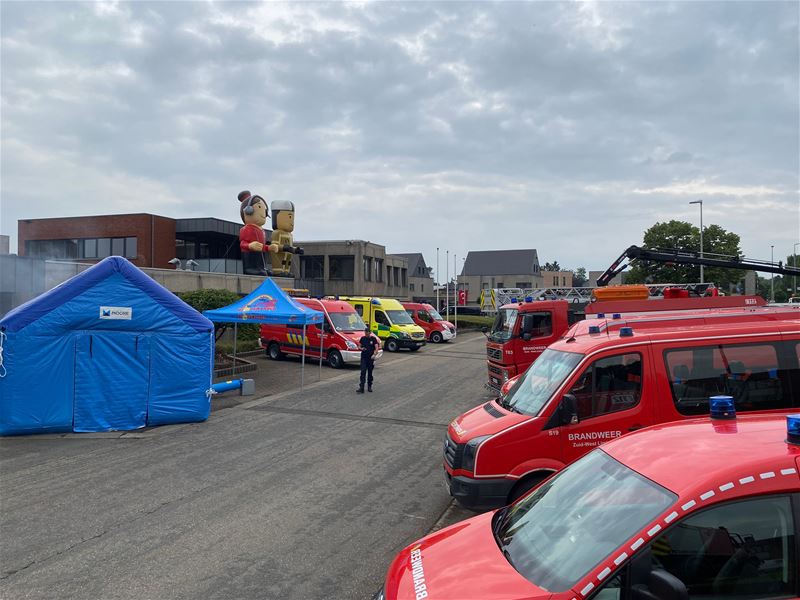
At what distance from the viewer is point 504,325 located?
49.8ft

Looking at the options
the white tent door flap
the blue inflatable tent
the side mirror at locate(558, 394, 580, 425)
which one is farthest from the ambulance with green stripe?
the side mirror at locate(558, 394, 580, 425)

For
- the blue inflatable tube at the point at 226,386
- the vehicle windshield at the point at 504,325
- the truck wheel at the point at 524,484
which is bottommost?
the blue inflatable tube at the point at 226,386

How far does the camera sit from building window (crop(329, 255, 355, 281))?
51938mm

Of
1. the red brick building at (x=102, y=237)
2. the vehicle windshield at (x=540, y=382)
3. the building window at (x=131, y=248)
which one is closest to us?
the vehicle windshield at (x=540, y=382)

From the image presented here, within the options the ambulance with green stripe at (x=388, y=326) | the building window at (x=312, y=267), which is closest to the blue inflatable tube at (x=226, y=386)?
the ambulance with green stripe at (x=388, y=326)

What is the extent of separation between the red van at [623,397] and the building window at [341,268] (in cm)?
4625

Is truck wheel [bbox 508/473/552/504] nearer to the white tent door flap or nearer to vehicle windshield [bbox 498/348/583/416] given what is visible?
vehicle windshield [bbox 498/348/583/416]

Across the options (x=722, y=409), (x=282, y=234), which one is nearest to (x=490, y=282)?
(x=282, y=234)

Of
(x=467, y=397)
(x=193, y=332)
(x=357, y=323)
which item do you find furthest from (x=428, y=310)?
(x=193, y=332)

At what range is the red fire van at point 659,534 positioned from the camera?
2398 mm

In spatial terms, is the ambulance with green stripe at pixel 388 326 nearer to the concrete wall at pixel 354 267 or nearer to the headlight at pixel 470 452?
the concrete wall at pixel 354 267

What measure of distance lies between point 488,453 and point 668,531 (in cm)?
336

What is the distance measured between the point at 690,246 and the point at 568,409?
144ft

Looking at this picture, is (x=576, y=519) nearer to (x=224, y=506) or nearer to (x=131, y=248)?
(x=224, y=506)
